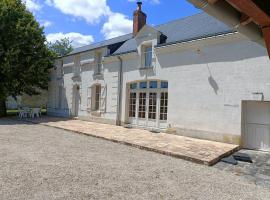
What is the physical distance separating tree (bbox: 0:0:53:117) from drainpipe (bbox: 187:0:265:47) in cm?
1790

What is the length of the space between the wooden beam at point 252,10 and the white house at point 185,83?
7.33 m

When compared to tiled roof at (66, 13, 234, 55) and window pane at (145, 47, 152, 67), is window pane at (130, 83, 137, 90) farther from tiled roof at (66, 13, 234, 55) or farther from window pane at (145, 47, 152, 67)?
tiled roof at (66, 13, 234, 55)

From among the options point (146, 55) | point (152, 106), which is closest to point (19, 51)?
point (146, 55)

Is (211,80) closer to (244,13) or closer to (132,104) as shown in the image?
(132,104)

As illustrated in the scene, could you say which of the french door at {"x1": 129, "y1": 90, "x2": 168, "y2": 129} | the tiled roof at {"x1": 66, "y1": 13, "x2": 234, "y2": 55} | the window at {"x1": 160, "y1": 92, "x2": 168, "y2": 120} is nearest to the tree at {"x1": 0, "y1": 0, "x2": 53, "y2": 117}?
the tiled roof at {"x1": 66, "y1": 13, "x2": 234, "y2": 55}

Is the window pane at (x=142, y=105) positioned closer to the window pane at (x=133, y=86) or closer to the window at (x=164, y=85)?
the window pane at (x=133, y=86)

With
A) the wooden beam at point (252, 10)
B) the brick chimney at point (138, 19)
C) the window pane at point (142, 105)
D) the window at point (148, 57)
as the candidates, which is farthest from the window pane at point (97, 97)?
the wooden beam at point (252, 10)

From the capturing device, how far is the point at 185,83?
11.9 meters

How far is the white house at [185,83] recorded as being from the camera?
9.77 metres

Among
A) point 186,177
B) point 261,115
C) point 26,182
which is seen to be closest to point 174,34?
point 261,115

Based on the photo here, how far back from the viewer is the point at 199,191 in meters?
5.20

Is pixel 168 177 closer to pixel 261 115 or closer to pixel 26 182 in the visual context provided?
pixel 26 182

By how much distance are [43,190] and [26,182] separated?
60cm

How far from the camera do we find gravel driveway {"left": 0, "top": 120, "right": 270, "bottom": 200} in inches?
189
